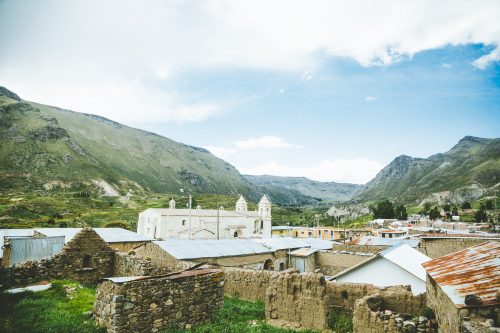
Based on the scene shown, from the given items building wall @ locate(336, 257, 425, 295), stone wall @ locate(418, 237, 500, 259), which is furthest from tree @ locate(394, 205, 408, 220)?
building wall @ locate(336, 257, 425, 295)

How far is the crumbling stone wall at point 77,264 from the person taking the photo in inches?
476

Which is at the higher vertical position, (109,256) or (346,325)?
(109,256)

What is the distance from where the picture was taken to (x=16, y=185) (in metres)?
115

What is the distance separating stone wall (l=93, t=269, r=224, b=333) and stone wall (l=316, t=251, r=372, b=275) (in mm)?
20274

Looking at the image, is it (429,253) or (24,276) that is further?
(429,253)

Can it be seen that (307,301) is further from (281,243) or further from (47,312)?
(281,243)

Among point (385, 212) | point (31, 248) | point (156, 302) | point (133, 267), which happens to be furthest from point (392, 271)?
point (385, 212)

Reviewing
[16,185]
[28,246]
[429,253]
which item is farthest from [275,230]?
[16,185]

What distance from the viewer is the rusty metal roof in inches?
253

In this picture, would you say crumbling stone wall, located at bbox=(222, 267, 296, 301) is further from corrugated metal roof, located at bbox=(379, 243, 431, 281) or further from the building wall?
corrugated metal roof, located at bbox=(379, 243, 431, 281)

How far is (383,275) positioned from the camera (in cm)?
1716

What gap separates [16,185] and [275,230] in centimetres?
9413

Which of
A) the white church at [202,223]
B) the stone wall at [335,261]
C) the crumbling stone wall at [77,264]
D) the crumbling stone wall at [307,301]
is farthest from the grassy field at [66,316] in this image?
the white church at [202,223]

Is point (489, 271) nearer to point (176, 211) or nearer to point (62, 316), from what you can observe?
point (62, 316)
